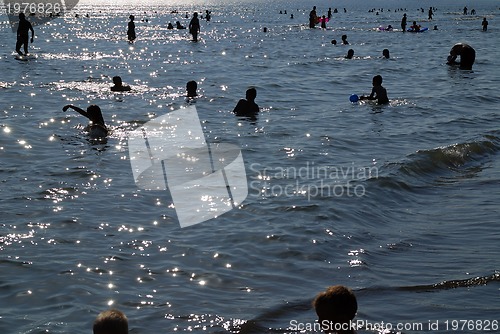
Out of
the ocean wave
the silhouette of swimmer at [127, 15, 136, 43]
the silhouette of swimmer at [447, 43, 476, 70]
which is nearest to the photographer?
the ocean wave

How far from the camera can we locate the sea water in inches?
300

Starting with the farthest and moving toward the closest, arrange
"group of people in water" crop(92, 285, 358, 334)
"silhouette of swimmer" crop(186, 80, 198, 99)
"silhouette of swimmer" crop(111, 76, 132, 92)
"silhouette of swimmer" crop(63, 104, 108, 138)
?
"silhouette of swimmer" crop(111, 76, 132, 92) → "silhouette of swimmer" crop(186, 80, 198, 99) → "silhouette of swimmer" crop(63, 104, 108, 138) → "group of people in water" crop(92, 285, 358, 334)

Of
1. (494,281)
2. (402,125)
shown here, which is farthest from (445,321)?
(402,125)

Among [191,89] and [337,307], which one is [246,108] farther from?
[337,307]

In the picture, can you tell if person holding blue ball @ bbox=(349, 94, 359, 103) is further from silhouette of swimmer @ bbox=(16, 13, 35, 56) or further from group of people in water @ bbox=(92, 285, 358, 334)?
group of people in water @ bbox=(92, 285, 358, 334)

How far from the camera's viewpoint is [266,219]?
10664 mm

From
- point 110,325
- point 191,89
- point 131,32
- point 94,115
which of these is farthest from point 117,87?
point 131,32

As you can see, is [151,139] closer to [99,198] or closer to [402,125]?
[99,198]

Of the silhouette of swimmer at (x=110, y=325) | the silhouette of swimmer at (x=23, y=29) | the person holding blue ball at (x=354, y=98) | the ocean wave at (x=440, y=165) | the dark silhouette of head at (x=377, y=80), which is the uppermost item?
the silhouette of swimmer at (x=23, y=29)

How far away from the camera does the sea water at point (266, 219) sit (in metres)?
7.62

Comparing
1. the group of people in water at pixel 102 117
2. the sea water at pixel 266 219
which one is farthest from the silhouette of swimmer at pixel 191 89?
the sea water at pixel 266 219

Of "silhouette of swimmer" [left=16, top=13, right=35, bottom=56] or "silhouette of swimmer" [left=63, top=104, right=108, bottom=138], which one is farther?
"silhouette of swimmer" [left=16, top=13, right=35, bottom=56]

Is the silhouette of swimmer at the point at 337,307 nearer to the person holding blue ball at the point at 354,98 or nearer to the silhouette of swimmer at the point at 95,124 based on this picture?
the silhouette of swimmer at the point at 95,124

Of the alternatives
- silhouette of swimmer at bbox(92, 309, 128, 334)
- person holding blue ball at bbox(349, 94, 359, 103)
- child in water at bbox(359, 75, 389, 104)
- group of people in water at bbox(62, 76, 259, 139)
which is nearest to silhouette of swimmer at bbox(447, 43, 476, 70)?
child in water at bbox(359, 75, 389, 104)
